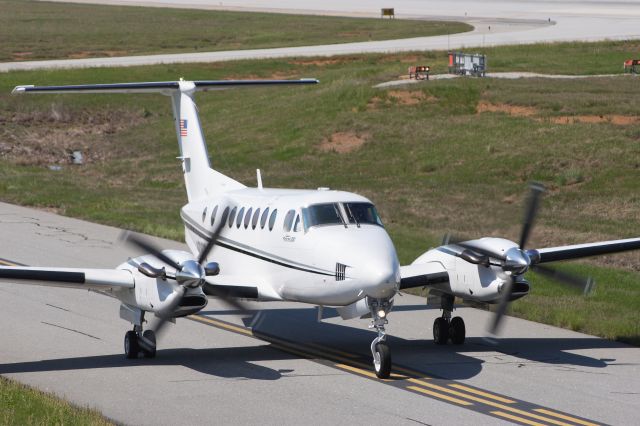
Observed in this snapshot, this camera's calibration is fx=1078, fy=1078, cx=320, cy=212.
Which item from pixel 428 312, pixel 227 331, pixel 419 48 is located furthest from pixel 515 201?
pixel 419 48

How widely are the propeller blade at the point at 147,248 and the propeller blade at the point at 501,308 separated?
5.60m

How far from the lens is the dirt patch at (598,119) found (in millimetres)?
49250

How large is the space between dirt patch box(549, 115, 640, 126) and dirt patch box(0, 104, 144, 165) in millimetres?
23397

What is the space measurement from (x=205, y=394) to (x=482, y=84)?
44.5 m

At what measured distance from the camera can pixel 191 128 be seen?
25.3 metres

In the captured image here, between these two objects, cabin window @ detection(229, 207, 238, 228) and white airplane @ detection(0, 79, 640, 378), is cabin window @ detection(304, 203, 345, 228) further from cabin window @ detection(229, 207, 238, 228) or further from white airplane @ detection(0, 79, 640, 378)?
cabin window @ detection(229, 207, 238, 228)

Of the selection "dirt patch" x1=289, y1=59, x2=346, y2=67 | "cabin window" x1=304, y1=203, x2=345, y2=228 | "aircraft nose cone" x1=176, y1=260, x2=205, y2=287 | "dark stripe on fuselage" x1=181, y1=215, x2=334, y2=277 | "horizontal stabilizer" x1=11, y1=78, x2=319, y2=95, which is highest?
"horizontal stabilizer" x1=11, y1=78, x2=319, y2=95

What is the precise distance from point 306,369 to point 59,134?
151 ft

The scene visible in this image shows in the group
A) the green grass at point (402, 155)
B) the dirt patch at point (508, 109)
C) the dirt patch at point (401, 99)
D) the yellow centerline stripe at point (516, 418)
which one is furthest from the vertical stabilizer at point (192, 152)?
the dirt patch at point (401, 99)

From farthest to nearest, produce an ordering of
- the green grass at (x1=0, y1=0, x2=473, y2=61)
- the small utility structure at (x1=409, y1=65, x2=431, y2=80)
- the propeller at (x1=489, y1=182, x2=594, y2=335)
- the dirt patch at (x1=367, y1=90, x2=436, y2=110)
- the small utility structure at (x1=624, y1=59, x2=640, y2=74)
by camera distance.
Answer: the green grass at (x1=0, y1=0, x2=473, y2=61) → the small utility structure at (x1=624, y1=59, x2=640, y2=74) → the small utility structure at (x1=409, y1=65, x2=431, y2=80) → the dirt patch at (x1=367, y1=90, x2=436, y2=110) → the propeller at (x1=489, y1=182, x2=594, y2=335)

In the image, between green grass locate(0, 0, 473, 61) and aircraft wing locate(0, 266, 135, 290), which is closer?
aircraft wing locate(0, 266, 135, 290)

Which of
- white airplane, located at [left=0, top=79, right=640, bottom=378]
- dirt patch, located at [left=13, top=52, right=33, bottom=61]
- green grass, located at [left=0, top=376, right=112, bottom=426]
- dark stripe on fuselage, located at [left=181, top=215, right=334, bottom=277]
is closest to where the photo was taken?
green grass, located at [left=0, top=376, right=112, bottom=426]

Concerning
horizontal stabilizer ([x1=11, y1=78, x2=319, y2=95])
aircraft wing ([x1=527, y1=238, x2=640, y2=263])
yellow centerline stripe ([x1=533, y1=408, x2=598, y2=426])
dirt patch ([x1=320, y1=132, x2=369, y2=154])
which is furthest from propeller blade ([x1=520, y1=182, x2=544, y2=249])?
dirt patch ([x1=320, y1=132, x2=369, y2=154])

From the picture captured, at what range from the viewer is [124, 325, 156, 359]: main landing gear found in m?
19.7
